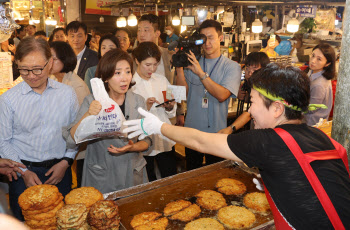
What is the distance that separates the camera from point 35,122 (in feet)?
8.15

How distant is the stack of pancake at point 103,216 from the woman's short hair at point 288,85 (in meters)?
1.12

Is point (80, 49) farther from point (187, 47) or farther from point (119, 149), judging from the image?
point (119, 149)

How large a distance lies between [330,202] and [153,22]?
3.67 meters

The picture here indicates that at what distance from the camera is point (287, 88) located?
161cm

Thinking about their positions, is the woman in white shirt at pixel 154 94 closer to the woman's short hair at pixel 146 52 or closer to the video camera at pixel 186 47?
the woman's short hair at pixel 146 52

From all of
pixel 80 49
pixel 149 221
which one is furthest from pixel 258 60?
pixel 80 49

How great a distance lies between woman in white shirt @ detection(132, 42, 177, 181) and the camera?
11.1 feet

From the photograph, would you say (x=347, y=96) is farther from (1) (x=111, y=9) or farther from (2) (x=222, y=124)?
(1) (x=111, y=9)

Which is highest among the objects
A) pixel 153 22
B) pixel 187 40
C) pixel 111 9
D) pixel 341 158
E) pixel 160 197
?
pixel 111 9

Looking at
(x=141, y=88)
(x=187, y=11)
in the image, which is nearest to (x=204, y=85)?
(x=141, y=88)

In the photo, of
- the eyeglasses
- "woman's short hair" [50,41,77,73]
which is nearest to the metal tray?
the eyeglasses

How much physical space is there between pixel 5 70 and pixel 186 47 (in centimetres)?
258

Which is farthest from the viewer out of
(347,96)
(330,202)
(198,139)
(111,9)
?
(111,9)

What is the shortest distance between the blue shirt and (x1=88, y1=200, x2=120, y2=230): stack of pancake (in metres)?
1.95
